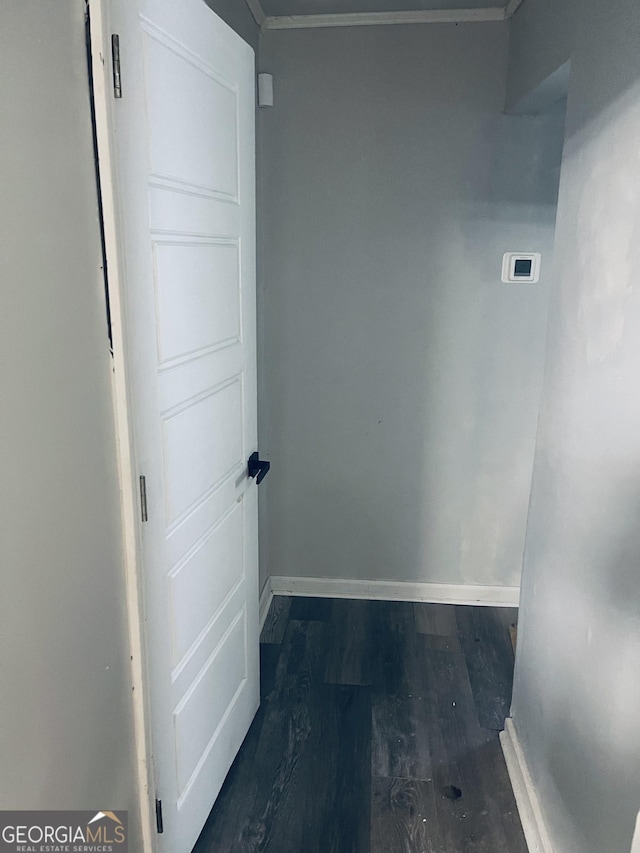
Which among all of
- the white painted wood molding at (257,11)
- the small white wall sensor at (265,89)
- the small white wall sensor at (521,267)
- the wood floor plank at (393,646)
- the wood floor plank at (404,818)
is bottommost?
the wood floor plank at (404,818)

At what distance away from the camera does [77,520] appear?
1.13 m

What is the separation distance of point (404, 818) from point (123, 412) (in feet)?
4.83

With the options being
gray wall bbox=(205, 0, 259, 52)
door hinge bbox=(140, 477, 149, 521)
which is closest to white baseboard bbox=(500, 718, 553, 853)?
door hinge bbox=(140, 477, 149, 521)

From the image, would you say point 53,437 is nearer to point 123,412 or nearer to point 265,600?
point 123,412

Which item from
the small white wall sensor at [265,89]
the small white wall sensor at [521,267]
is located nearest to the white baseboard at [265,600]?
the small white wall sensor at [521,267]

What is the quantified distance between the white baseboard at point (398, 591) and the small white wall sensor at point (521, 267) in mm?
1444

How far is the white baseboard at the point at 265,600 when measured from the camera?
112 inches

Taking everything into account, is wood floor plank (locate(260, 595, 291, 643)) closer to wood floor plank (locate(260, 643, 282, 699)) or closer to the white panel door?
wood floor plank (locate(260, 643, 282, 699))

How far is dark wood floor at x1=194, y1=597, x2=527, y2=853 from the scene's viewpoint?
178 centimetres

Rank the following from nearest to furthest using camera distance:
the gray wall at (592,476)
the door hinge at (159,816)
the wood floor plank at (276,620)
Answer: the gray wall at (592,476), the door hinge at (159,816), the wood floor plank at (276,620)

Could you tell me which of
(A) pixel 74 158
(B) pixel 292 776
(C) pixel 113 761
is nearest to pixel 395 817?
(B) pixel 292 776

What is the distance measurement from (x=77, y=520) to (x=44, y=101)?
0.70 metres

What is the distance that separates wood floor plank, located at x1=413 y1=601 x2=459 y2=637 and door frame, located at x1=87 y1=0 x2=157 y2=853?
5.18 ft

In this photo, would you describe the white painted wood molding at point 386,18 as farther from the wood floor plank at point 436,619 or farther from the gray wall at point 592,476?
the wood floor plank at point 436,619
